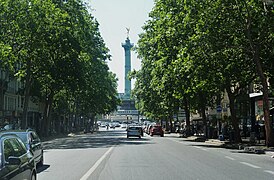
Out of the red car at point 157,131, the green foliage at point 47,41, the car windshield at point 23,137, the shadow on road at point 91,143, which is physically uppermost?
the green foliage at point 47,41

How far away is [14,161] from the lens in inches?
323

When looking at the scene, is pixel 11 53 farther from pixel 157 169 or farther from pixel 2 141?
pixel 2 141

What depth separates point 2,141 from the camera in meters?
8.61

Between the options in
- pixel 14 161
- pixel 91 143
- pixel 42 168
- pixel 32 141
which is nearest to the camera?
pixel 14 161

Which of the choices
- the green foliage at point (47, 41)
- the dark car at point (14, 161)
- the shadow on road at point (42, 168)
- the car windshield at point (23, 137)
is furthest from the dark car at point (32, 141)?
A: the green foliage at point (47, 41)

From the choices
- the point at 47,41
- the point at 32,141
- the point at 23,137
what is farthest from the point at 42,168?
the point at 47,41

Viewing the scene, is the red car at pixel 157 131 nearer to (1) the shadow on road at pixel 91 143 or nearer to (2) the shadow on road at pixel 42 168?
(1) the shadow on road at pixel 91 143

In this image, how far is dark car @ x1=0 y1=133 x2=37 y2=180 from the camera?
798 cm

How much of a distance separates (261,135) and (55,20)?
21.0m

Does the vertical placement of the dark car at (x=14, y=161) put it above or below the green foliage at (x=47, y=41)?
below

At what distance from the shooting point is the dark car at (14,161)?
7.98 m

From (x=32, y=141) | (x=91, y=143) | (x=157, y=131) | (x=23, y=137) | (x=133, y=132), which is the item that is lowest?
(x=91, y=143)

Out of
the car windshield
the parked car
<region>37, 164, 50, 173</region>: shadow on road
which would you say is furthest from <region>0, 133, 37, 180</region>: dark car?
the parked car

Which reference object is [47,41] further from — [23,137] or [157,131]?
[23,137]
